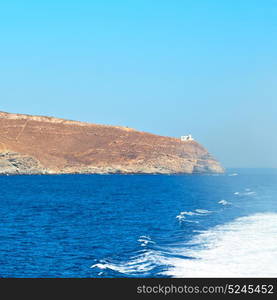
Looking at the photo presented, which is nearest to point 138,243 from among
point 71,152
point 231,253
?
point 231,253

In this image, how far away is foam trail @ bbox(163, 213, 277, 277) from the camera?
22228 millimetres

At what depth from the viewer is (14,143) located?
174 metres

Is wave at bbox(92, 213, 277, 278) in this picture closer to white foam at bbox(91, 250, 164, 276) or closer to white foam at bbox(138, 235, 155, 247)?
white foam at bbox(91, 250, 164, 276)

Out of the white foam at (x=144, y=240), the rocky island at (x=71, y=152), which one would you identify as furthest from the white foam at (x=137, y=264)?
the rocky island at (x=71, y=152)

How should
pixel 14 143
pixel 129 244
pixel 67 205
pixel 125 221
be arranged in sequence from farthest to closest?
pixel 14 143 < pixel 67 205 < pixel 125 221 < pixel 129 244

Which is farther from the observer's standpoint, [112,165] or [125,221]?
[112,165]

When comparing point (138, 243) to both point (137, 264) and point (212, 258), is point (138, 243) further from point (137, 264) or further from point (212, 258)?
point (212, 258)

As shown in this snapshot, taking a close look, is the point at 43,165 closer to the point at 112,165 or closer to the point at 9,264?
the point at 112,165

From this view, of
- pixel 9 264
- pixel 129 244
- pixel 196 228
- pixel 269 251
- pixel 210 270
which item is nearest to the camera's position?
pixel 210 270

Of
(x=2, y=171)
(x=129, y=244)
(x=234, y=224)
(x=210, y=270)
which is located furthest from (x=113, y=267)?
(x=2, y=171)

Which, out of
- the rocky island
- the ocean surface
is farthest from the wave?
the rocky island
